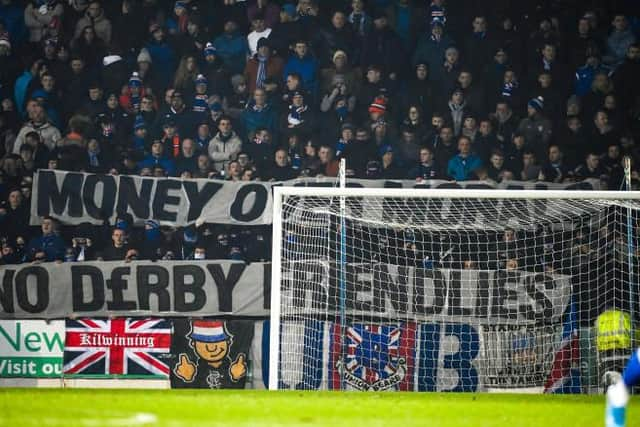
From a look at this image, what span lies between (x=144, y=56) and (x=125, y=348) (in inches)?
189

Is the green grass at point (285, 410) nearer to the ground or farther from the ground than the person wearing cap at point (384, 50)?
nearer to the ground

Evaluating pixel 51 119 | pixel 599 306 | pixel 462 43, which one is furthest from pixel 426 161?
pixel 51 119

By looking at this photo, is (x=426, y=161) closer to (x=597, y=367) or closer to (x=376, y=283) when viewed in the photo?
(x=376, y=283)

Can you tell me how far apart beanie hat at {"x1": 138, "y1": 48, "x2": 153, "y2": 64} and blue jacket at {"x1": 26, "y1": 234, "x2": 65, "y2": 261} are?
302 cm

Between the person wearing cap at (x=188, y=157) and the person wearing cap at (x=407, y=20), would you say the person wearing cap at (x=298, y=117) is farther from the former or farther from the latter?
the person wearing cap at (x=407, y=20)

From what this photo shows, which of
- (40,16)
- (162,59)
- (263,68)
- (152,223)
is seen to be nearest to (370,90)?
(263,68)

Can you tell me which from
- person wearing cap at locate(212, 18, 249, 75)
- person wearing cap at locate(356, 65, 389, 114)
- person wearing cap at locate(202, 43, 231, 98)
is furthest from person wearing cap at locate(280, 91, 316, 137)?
person wearing cap at locate(212, 18, 249, 75)

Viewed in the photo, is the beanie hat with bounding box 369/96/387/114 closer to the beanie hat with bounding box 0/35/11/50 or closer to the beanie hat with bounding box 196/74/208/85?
the beanie hat with bounding box 196/74/208/85

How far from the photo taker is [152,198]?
500 inches

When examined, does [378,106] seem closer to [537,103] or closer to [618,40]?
[537,103]

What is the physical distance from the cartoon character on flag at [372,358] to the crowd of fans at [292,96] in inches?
90.4

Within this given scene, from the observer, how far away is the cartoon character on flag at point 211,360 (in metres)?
11.3

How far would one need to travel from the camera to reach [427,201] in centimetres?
1275

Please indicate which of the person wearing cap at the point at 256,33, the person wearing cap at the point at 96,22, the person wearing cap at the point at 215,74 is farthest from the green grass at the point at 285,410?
the person wearing cap at the point at 96,22
